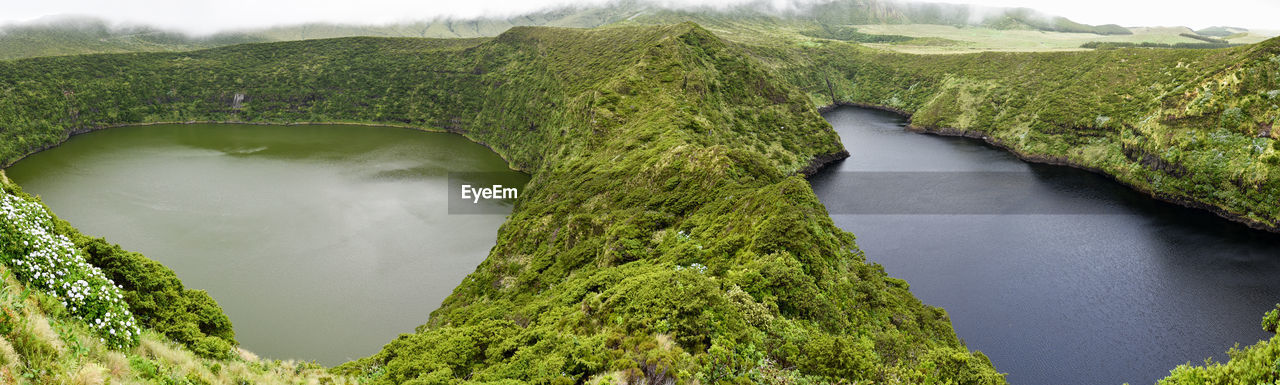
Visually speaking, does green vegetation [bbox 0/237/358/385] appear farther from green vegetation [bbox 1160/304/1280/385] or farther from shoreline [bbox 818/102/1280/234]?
shoreline [bbox 818/102/1280/234]

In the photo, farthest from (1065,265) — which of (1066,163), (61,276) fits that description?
(61,276)

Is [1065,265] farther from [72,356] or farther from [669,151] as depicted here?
[72,356]

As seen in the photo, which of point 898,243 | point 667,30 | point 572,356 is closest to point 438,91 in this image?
point 667,30

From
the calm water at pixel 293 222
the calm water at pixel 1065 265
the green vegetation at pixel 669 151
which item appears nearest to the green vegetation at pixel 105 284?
the green vegetation at pixel 669 151

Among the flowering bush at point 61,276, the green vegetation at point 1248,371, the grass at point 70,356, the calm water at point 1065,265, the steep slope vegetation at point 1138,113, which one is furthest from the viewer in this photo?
the steep slope vegetation at point 1138,113

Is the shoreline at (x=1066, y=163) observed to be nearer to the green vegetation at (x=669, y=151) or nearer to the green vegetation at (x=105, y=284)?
the green vegetation at (x=669, y=151)

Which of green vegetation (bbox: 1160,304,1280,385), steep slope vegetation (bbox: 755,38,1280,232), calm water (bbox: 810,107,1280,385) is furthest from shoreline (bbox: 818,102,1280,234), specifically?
green vegetation (bbox: 1160,304,1280,385)

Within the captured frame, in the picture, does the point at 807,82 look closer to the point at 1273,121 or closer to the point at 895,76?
the point at 895,76
